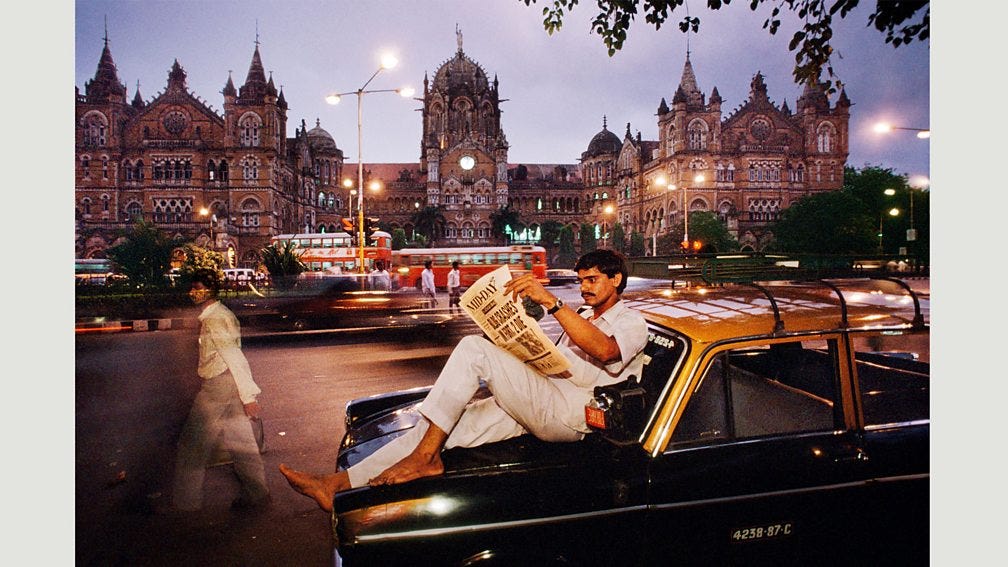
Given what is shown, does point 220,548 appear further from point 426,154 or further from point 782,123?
point 426,154

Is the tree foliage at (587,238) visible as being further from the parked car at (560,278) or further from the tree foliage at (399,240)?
the parked car at (560,278)

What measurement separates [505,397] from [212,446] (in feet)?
8.24

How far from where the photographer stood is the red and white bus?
33.2m

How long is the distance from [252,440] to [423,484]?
7.24 ft

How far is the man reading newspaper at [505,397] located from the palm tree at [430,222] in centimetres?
7029

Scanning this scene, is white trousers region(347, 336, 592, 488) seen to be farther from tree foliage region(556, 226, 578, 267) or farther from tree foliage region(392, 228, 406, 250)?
tree foliage region(556, 226, 578, 267)

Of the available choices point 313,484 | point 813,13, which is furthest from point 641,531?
point 813,13

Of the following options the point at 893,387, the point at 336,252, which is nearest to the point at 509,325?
the point at 893,387

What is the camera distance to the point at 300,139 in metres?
64.1

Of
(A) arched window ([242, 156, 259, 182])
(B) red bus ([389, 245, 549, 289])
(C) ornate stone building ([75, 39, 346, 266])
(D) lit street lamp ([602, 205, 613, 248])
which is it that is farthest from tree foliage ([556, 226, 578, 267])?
(A) arched window ([242, 156, 259, 182])

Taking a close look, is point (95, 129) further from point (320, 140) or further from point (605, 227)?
point (605, 227)

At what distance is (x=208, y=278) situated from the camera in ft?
13.2

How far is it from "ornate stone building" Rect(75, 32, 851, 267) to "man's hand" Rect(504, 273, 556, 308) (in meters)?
43.0

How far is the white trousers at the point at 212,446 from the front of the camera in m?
3.68
